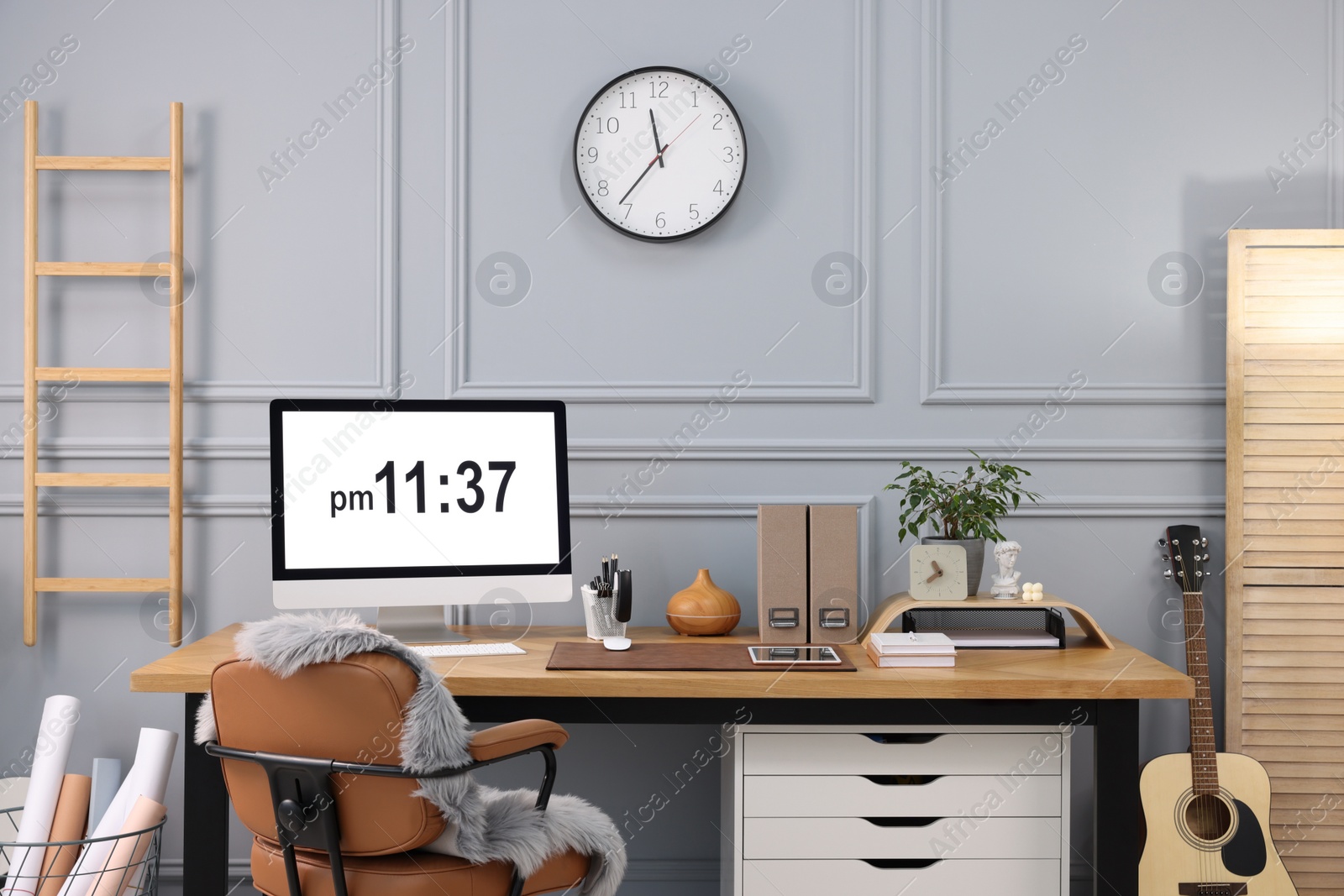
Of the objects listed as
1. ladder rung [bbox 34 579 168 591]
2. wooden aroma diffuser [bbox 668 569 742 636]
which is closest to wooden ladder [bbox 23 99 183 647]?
ladder rung [bbox 34 579 168 591]

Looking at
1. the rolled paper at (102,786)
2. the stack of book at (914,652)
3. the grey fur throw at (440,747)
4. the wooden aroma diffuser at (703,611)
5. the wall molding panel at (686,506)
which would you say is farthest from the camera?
the wall molding panel at (686,506)

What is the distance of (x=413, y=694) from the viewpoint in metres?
1.23

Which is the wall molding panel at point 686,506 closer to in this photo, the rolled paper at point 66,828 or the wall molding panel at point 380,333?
the wall molding panel at point 380,333

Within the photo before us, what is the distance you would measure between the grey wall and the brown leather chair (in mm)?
1001

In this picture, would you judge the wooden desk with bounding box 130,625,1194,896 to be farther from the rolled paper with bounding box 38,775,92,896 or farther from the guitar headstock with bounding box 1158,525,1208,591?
the rolled paper with bounding box 38,775,92,896

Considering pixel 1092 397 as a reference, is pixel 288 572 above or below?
below

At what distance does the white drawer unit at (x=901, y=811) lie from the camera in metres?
1.66

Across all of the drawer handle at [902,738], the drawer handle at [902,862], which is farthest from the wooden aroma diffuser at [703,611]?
the drawer handle at [902,862]

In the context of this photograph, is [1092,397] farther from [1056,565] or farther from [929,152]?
[929,152]

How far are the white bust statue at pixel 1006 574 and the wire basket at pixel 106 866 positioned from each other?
202 centimetres

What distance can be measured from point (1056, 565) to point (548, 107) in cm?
182

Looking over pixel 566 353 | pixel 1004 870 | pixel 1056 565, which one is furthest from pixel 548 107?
pixel 1004 870

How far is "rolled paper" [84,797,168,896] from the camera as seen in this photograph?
6.42ft

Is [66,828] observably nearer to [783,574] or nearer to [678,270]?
[783,574]
